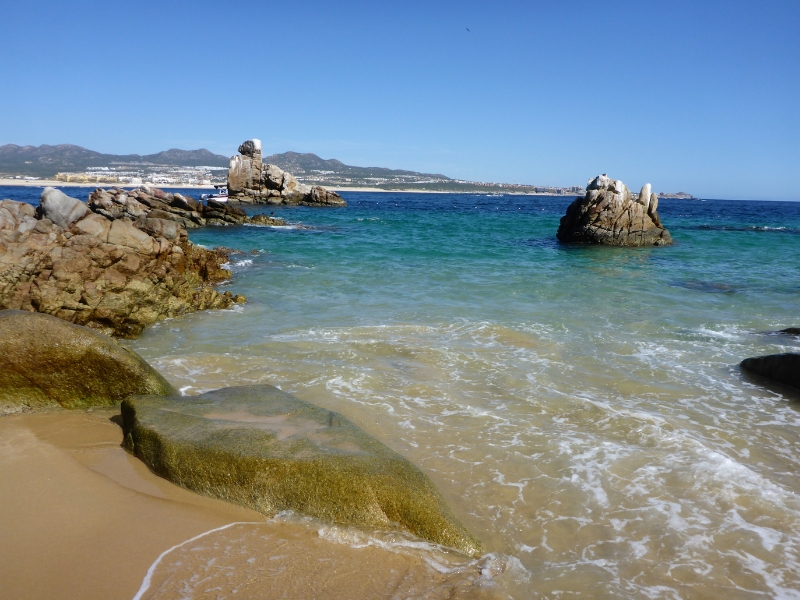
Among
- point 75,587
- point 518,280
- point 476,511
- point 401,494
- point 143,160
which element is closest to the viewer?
point 75,587

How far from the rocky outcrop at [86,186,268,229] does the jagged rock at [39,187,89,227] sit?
14.1 metres

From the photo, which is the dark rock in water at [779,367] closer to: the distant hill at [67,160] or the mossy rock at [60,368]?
the mossy rock at [60,368]

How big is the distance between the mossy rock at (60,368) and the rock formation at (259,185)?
175ft

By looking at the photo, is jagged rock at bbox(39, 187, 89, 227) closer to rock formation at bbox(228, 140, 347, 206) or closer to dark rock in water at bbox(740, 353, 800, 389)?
dark rock in water at bbox(740, 353, 800, 389)

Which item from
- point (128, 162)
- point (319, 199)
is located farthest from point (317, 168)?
point (319, 199)

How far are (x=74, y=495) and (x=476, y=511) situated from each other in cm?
297

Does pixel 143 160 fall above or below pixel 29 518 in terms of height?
above

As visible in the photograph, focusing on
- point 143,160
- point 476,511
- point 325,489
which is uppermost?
point 143,160

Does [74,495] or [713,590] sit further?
[74,495]

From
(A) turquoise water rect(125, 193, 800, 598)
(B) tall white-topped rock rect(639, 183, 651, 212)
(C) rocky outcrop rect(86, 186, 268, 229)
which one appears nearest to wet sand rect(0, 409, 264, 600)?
(A) turquoise water rect(125, 193, 800, 598)

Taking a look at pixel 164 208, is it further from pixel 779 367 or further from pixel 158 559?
pixel 158 559

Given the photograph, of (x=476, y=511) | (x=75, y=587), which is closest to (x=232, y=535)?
(x=75, y=587)

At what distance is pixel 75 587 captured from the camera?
309cm

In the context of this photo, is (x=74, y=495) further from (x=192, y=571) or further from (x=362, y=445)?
(x=362, y=445)
